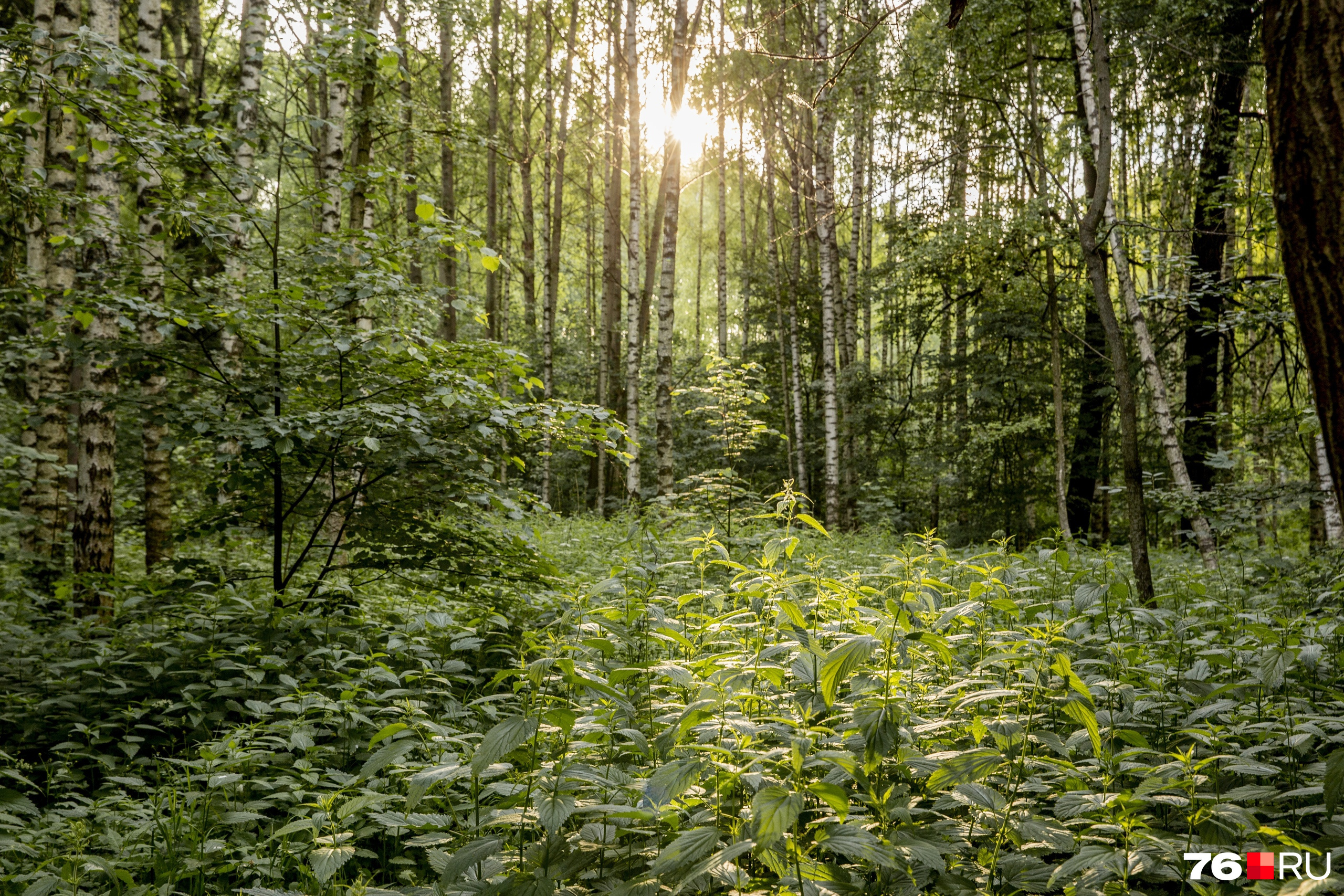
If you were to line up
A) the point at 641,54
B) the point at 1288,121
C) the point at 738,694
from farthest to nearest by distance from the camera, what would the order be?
the point at 641,54, the point at 738,694, the point at 1288,121

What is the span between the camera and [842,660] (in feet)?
6.29

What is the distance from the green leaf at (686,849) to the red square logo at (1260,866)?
140 centimetres

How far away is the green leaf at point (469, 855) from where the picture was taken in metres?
1.83

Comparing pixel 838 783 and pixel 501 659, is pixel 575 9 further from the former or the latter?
pixel 838 783

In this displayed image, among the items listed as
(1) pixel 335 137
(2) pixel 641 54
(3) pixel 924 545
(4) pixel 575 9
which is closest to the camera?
(3) pixel 924 545

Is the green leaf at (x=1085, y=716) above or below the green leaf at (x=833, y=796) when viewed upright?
above

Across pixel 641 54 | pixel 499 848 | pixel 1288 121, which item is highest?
pixel 641 54

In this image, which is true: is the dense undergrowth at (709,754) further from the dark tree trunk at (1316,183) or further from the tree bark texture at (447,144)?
the tree bark texture at (447,144)

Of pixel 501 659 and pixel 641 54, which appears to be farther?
pixel 641 54

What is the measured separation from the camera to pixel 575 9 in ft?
56.2

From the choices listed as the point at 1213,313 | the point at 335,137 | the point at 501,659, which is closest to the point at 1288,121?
the point at 501,659

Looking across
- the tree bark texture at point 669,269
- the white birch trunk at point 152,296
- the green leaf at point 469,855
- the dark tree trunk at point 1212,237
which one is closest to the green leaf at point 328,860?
the green leaf at point 469,855

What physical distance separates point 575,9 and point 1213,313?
15.6 meters

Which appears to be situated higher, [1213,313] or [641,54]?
[641,54]
